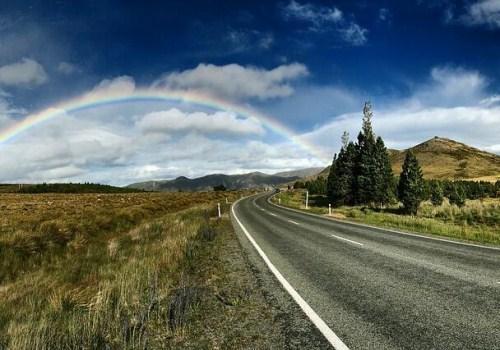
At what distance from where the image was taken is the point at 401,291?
609cm

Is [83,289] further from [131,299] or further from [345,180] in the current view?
[345,180]

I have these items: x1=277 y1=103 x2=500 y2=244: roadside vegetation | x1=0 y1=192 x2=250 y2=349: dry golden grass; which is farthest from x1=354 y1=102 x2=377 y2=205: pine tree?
x1=0 y1=192 x2=250 y2=349: dry golden grass

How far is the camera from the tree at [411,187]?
1622 inches

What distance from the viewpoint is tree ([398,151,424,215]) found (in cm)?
4119

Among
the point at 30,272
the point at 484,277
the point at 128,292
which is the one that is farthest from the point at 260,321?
the point at 30,272

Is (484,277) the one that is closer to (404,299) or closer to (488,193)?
(404,299)

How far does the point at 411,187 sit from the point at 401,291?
39.1 m

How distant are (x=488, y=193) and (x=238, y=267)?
81151mm

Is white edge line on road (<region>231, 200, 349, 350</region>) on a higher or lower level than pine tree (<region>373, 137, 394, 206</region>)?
lower

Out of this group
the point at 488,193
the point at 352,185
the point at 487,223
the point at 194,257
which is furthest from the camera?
the point at 488,193

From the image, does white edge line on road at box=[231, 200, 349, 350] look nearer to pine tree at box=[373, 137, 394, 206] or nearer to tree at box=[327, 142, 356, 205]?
pine tree at box=[373, 137, 394, 206]

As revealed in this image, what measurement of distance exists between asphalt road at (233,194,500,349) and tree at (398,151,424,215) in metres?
31.9

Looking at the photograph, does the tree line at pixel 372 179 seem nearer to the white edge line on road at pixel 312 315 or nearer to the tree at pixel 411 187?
the tree at pixel 411 187

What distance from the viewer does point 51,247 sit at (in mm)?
15203
